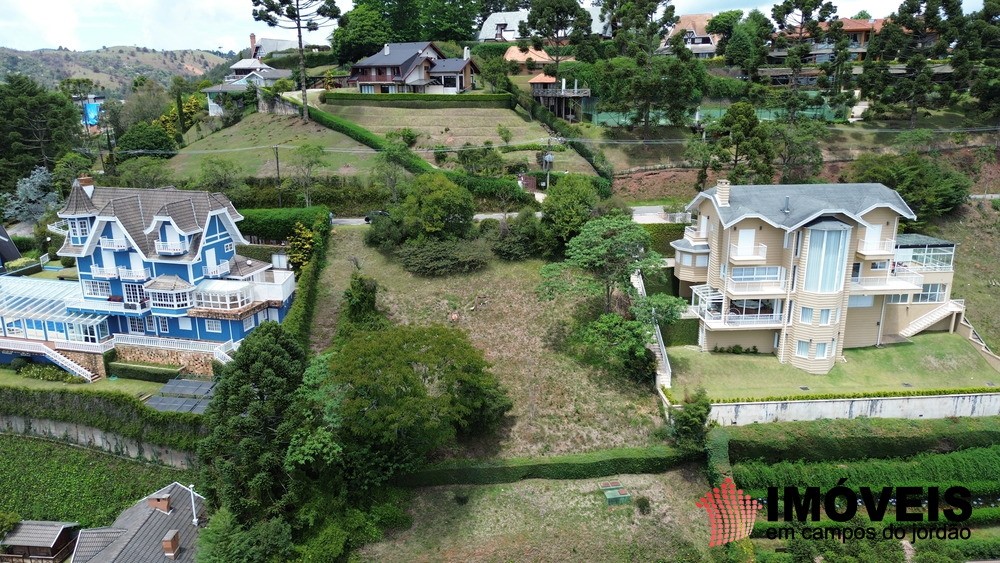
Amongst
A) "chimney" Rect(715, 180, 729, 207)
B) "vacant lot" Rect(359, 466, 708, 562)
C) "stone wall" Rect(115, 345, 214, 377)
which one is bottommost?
"vacant lot" Rect(359, 466, 708, 562)

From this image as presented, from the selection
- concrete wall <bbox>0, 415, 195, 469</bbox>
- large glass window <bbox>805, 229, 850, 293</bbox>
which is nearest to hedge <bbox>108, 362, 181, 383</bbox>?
concrete wall <bbox>0, 415, 195, 469</bbox>

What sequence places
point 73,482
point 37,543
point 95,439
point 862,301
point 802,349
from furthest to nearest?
point 862,301 < point 802,349 < point 95,439 < point 73,482 < point 37,543

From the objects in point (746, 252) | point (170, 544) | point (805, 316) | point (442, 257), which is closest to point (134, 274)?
point (170, 544)

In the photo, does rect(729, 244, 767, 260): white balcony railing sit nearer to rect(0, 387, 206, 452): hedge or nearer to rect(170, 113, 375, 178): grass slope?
rect(0, 387, 206, 452): hedge

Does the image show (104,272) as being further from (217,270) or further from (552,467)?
(552,467)

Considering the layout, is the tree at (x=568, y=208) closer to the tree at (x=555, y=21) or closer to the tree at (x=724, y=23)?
the tree at (x=555, y=21)

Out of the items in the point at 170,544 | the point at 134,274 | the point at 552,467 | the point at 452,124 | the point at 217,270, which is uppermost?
the point at 452,124
